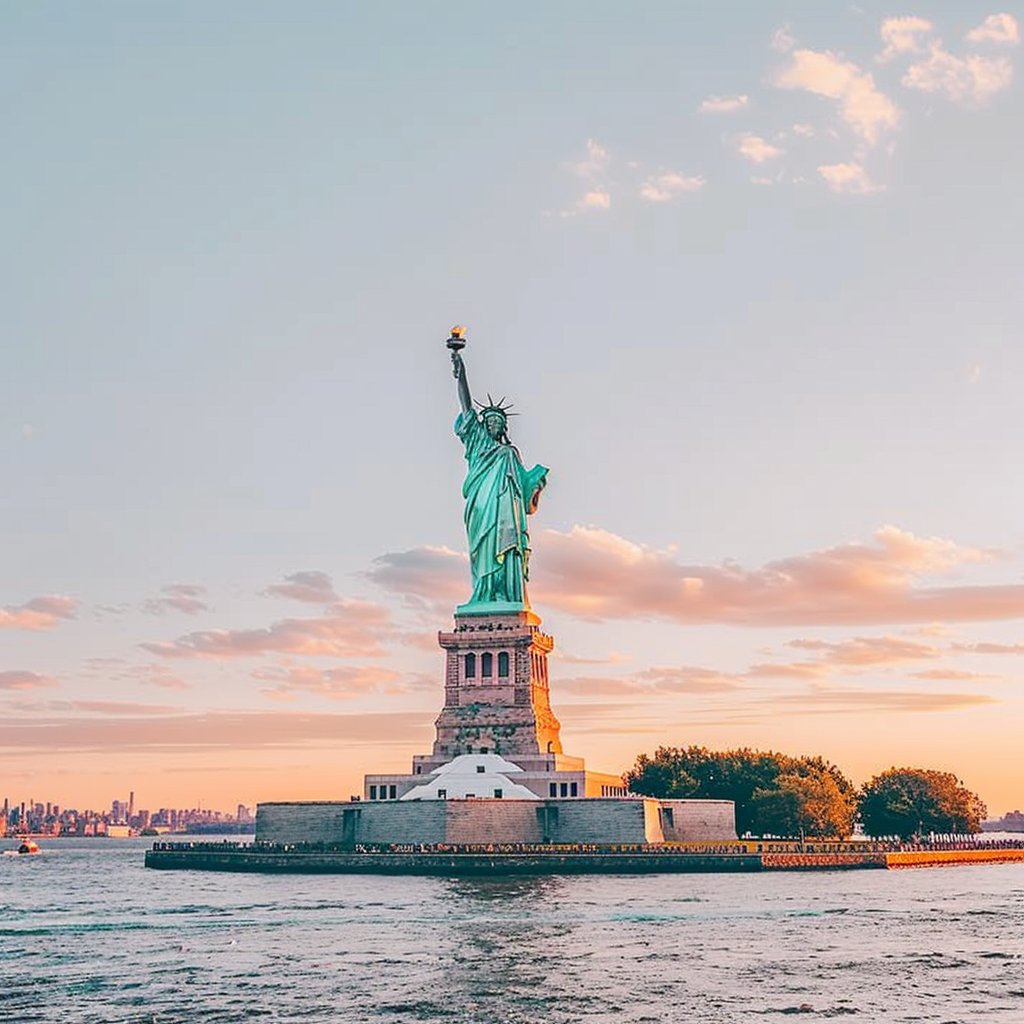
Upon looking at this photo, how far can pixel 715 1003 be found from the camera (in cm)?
4772

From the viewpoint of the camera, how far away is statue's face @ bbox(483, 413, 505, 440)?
423ft

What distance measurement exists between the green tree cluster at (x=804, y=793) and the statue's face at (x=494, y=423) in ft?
113

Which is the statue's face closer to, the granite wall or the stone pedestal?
the stone pedestal

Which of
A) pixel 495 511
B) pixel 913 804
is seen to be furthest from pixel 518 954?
pixel 913 804

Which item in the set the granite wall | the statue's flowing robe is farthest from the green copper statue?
the granite wall

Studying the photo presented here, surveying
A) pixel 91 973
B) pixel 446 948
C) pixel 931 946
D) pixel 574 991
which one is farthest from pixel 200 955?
pixel 931 946

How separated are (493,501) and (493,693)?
16.3m

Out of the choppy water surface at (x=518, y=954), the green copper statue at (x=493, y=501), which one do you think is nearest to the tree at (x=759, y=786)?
the green copper statue at (x=493, y=501)

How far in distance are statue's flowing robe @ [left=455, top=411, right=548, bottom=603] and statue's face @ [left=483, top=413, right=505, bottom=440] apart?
1.15 feet

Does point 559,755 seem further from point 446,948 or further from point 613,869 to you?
point 446,948

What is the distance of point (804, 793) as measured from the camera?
128 metres

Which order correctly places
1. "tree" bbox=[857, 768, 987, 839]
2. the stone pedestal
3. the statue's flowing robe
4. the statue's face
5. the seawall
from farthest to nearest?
"tree" bbox=[857, 768, 987, 839], the statue's face, the statue's flowing robe, the stone pedestal, the seawall

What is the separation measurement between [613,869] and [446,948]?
4636cm

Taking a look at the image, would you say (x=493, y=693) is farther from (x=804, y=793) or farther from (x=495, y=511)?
(x=804, y=793)
